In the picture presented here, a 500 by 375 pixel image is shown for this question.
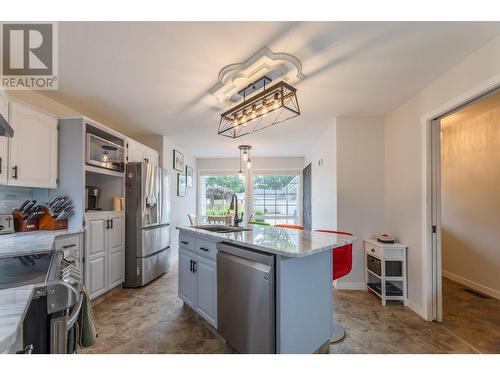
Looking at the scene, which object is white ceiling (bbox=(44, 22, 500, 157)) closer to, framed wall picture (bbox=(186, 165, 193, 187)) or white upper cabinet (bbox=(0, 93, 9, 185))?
white upper cabinet (bbox=(0, 93, 9, 185))

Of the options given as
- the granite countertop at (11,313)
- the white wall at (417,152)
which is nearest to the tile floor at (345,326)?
the white wall at (417,152)

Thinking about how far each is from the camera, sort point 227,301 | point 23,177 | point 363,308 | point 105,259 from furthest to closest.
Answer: point 105,259
point 363,308
point 23,177
point 227,301

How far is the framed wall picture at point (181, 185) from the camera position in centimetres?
486

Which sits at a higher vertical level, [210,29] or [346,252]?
[210,29]

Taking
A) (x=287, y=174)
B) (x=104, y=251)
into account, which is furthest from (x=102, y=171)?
(x=287, y=174)

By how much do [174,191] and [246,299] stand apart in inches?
139

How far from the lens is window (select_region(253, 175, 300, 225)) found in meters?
6.38

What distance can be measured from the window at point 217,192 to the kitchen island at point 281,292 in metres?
4.41

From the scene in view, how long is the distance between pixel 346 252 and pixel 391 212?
4.02ft

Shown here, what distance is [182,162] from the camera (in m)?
5.12

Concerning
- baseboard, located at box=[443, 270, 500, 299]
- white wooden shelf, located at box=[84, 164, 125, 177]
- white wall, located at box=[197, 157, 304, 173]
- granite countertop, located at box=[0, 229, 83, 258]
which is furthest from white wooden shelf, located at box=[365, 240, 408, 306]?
white wall, located at box=[197, 157, 304, 173]

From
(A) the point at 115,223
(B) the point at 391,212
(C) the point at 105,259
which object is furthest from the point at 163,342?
(B) the point at 391,212

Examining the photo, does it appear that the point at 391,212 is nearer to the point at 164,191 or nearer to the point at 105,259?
the point at 164,191
